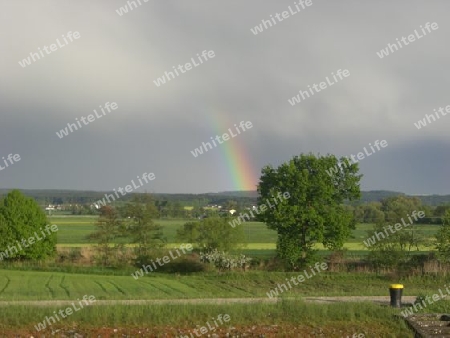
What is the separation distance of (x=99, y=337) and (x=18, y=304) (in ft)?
12.9

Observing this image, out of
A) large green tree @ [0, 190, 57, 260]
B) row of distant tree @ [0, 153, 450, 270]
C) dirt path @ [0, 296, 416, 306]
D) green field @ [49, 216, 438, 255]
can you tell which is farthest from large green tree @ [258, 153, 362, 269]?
dirt path @ [0, 296, 416, 306]

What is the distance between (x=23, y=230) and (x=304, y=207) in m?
23.5

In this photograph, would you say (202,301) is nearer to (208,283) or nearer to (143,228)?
(208,283)

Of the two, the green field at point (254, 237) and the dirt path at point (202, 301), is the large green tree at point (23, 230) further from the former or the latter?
the dirt path at point (202, 301)

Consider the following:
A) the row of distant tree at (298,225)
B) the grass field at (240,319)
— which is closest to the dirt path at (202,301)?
the grass field at (240,319)

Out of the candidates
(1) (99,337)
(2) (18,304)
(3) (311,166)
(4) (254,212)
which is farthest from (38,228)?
(1) (99,337)

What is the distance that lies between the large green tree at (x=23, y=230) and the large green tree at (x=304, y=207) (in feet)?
59.7

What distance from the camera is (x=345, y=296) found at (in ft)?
76.0

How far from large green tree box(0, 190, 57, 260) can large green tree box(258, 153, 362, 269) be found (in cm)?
1820

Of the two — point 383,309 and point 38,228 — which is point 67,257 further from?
point 383,309

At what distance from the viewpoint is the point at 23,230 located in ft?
163

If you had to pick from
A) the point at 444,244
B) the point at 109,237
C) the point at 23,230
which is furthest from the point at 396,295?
the point at 23,230

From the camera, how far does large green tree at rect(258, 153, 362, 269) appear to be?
4444 centimetres

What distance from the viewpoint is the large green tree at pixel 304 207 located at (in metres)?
44.4
